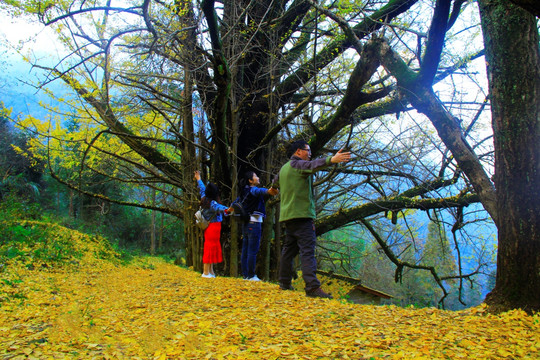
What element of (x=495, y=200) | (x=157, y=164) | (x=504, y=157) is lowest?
(x=495, y=200)

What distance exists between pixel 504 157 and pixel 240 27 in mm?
6009

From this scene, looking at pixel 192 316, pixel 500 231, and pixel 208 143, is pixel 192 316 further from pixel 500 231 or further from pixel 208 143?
pixel 208 143

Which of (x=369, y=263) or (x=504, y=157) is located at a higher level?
(x=504, y=157)

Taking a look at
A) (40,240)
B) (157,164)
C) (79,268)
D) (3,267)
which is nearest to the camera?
(3,267)

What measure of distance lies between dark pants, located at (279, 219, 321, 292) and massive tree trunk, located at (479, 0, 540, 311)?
1.84 m

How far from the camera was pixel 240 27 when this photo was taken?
7402 mm

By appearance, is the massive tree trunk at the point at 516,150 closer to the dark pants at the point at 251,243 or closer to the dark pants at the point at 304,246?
the dark pants at the point at 304,246

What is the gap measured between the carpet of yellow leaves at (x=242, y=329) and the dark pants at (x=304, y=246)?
0.89 ft

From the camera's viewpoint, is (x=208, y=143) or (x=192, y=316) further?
(x=208, y=143)

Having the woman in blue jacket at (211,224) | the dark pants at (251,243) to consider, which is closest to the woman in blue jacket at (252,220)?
the dark pants at (251,243)

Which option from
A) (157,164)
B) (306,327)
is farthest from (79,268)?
(306,327)

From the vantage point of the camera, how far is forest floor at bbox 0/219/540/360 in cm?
232

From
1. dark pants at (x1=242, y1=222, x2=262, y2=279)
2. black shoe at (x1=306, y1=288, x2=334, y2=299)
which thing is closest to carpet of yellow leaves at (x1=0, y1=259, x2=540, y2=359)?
black shoe at (x1=306, y1=288, x2=334, y2=299)

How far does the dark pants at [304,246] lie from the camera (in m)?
4.17
